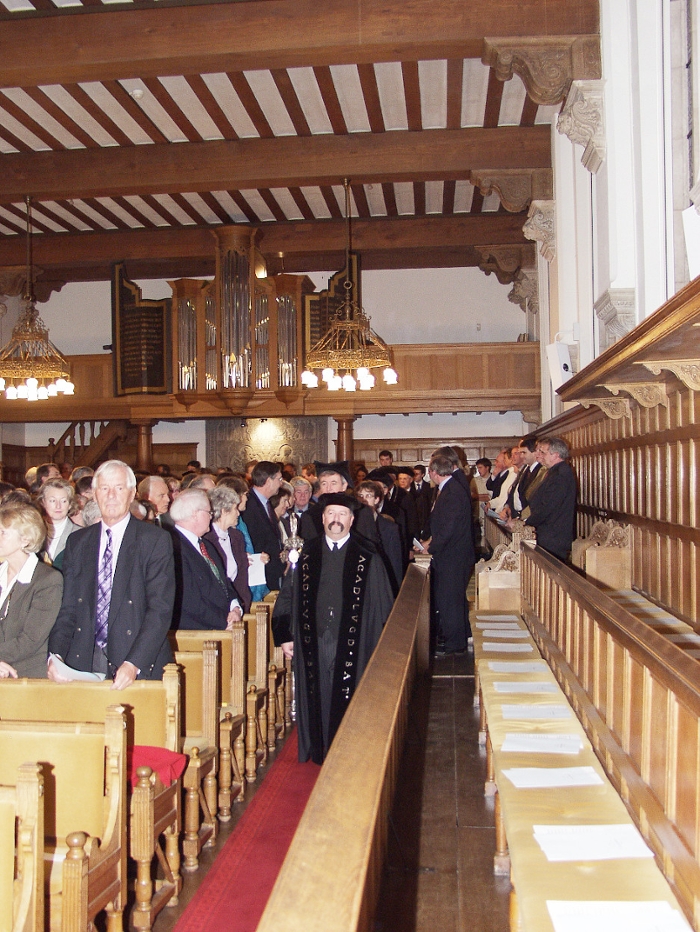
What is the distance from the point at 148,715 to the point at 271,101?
8253mm

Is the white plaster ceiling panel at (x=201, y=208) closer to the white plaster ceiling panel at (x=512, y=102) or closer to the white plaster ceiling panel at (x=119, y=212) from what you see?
the white plaster ceiling panel at (x=119, y=212)

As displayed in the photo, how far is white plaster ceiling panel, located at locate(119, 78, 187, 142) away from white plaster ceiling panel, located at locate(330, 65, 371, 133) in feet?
6.71

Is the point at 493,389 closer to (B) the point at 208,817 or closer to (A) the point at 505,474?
(A) the point at 505,474

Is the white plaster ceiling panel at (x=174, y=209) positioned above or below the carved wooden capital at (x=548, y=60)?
above

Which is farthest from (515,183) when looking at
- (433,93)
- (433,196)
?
(433,196)

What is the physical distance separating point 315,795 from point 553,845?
0.93 meters

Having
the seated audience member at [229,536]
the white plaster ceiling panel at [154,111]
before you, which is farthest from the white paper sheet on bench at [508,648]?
the white plaster ceiling panel at [154,111]

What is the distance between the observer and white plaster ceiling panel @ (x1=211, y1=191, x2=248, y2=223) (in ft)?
43.8

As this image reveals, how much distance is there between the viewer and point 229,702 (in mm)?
4668

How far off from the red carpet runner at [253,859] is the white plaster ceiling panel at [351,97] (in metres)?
7.32

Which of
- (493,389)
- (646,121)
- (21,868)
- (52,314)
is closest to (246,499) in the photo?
(646,121)

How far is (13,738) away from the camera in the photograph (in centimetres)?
286

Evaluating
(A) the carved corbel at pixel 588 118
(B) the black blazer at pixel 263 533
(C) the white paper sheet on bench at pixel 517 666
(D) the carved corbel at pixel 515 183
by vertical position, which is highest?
(D) the carved corbel at pixel 515 183

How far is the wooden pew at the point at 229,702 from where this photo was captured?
416cm
